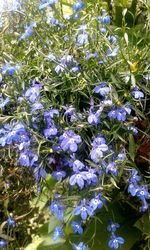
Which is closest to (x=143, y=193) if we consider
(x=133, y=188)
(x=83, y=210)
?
(x=133, y=188)

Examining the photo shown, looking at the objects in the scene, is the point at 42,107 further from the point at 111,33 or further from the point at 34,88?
the point at 111,33

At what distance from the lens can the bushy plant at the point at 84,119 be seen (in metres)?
0.96

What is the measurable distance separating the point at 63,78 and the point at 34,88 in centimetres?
7

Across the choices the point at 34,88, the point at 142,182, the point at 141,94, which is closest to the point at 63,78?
the point at 34,88

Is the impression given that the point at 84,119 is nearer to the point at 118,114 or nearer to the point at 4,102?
the point at 118,114

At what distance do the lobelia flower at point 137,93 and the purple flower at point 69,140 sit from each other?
5.9 inches

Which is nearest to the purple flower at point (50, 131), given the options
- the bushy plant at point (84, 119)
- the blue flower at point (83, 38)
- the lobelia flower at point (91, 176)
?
the bushy plant at point (84, 119)

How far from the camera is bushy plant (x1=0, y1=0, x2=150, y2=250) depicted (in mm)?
964

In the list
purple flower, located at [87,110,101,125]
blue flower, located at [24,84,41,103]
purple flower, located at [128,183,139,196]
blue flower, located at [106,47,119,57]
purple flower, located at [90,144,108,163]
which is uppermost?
blue flower, located at [106,47,119,57]

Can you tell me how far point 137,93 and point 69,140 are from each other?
17 centimetres

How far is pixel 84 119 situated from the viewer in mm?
1010

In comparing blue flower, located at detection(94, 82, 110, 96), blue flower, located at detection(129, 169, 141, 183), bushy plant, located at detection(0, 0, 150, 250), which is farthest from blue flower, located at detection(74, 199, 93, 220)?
blue flower, located at detection(94, 82, 110, 96)

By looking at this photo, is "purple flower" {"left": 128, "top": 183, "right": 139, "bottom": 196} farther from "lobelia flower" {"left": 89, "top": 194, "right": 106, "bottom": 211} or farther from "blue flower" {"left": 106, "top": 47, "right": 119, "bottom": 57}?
"blue flower" {"left": 106, "top": 47, "right": 119, "bottom": 57}

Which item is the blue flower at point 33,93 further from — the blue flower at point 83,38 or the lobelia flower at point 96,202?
the lobelia flower at point 96,202
